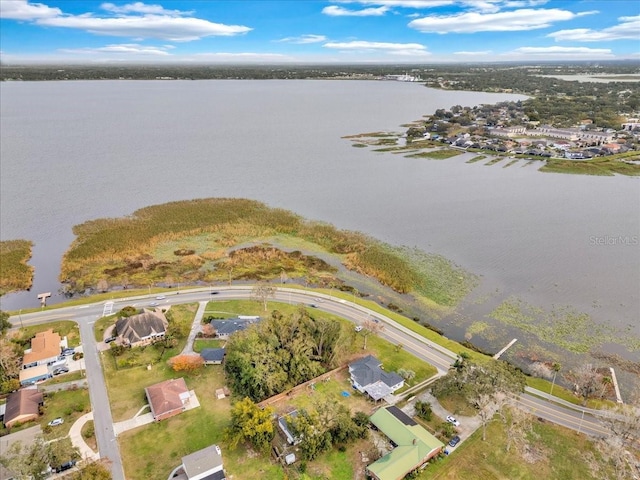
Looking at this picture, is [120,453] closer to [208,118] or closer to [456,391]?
[456,391]

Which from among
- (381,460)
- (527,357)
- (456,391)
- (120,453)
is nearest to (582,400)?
(527,357)

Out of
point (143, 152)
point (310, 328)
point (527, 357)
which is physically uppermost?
point (143, 152)

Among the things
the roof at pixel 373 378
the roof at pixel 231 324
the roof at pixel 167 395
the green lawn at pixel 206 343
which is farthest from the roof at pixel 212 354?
the roof at pixel 373 378

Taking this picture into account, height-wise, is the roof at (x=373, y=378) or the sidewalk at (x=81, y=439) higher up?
the roof at (x=373, y=378)

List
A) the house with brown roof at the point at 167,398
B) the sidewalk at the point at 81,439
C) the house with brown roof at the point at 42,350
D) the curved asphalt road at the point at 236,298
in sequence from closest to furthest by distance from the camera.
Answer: the sidewalk at the point at 81,439 → the curved asphalt road at the point at 236,298 → the house with brown roof at the point at 167,398 → the house with brown roof at the point at 42,350

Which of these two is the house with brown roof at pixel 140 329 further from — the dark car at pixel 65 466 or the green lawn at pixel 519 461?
the green lawn at pixel 519 461

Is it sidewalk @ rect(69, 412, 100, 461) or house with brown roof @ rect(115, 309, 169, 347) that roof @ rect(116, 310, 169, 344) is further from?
sidewalk @ rect(69, 412, 100, 461)
